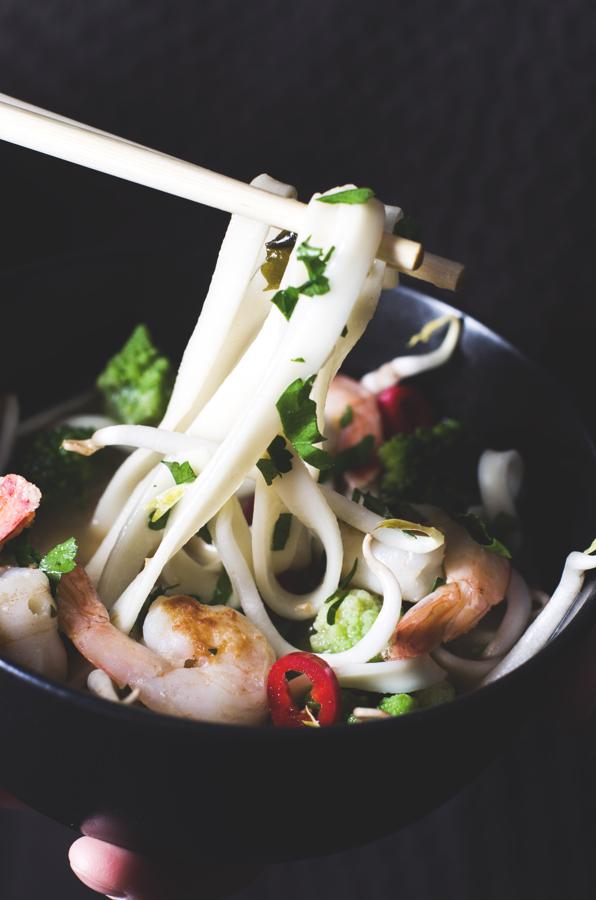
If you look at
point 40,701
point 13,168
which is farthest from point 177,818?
point 13,168

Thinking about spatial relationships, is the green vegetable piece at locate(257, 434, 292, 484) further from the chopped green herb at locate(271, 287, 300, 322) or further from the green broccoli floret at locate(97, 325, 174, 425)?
the green broccoli floret at locate(97, 325, 174, 425)

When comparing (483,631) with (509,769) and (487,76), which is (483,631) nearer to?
(509,769)

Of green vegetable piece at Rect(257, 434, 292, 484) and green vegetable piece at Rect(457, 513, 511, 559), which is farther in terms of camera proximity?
green vegetable piece at Rect(457, 513, 511, 559)

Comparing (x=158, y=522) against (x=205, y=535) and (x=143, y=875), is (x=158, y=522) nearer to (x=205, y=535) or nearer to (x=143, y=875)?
(x=205, y=535)

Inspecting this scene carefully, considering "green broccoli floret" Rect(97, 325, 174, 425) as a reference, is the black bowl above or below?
below

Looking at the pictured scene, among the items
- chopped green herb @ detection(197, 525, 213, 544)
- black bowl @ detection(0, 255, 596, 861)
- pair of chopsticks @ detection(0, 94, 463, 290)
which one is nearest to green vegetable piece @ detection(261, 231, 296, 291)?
pair of chopsticks @ detection(0, 94, 463, 290)

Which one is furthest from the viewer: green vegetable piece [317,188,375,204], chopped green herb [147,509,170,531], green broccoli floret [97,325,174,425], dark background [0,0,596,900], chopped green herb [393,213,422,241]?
dark background [0,0,596,900]

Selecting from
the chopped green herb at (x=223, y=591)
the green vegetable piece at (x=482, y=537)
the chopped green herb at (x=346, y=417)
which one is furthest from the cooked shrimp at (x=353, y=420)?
the chopped green herb at (x=223, y=591)

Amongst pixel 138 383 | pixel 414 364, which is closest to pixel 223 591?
pixel 138 383
